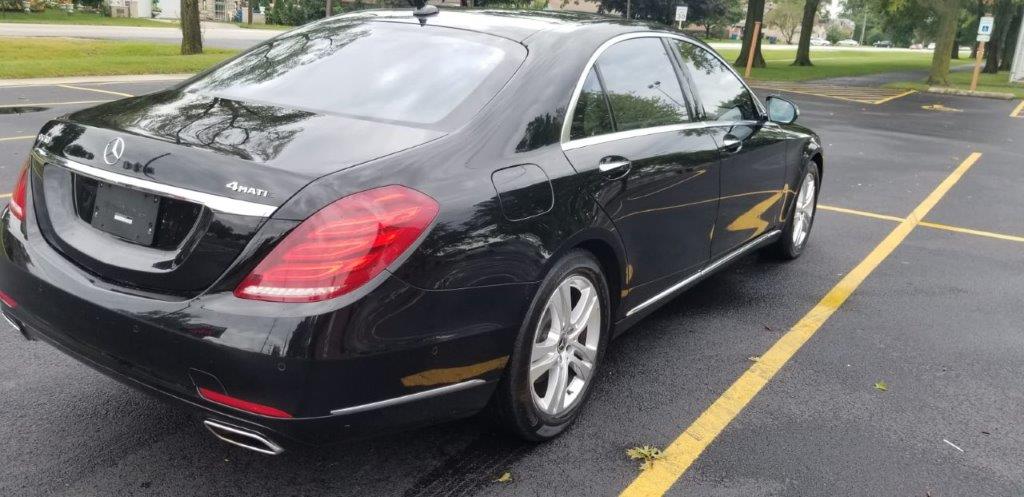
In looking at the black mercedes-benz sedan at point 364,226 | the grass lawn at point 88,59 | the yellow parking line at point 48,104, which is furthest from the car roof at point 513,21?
the grass lawn at point 88,59

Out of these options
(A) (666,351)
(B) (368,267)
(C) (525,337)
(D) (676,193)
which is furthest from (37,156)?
(A) (666,351)

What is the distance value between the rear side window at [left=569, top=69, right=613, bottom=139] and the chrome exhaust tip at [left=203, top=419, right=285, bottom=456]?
152 centimetres

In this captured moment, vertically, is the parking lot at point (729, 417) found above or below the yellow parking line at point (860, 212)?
below

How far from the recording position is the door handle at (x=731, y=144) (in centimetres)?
415

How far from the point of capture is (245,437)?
7.84 feet

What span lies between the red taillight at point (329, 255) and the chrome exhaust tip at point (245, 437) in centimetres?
40

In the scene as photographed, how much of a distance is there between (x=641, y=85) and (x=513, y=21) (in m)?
0.64

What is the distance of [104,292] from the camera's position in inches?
97.3

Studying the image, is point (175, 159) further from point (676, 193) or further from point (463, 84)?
point (676, 193)

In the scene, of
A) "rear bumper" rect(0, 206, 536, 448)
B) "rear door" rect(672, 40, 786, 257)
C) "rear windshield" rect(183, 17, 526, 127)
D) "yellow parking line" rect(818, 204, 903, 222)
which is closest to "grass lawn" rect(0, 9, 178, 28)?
"yellow parking line" rect(818, 204, 903, 222)

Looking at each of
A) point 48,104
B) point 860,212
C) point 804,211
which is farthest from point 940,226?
point 48,104

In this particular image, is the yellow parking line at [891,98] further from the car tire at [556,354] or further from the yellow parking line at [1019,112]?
the car tire at [556,354]

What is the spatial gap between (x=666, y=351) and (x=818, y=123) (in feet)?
41.2

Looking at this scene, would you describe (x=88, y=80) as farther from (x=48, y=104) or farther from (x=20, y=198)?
(x=20, y=198)
